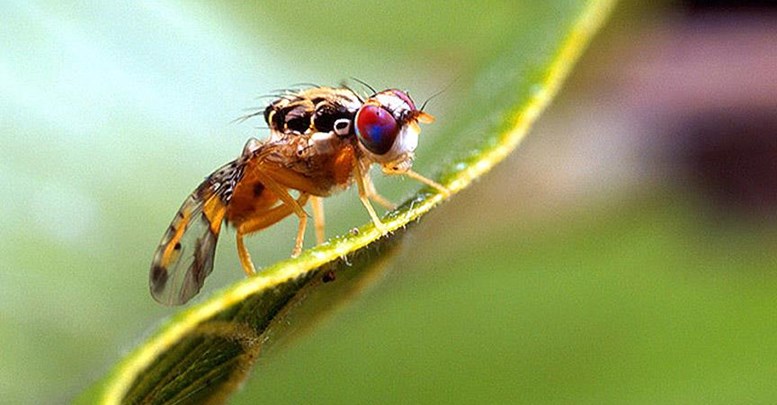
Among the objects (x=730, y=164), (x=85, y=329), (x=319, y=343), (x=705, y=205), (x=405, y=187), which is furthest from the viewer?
(x=705, y=205)

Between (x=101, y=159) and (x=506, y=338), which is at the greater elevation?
(x=101, y=159)

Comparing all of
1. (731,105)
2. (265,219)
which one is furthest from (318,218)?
Result: (731,105)

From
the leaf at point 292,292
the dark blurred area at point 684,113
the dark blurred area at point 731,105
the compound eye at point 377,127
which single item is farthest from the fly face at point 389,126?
the dark blurred area at point 731,105

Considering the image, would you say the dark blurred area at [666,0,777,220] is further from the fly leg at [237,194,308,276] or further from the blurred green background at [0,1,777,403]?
the fly leg at [237,194,308,276]

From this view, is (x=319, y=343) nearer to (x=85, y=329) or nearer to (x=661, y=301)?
(x=85, y=329)

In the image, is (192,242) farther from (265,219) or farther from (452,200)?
(452,200)

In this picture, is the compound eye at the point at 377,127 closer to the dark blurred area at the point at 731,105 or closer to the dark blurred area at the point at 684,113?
the dark blurred area at the point at 684,113

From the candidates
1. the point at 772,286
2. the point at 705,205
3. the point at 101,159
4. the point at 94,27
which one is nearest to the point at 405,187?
the point at 101,159
